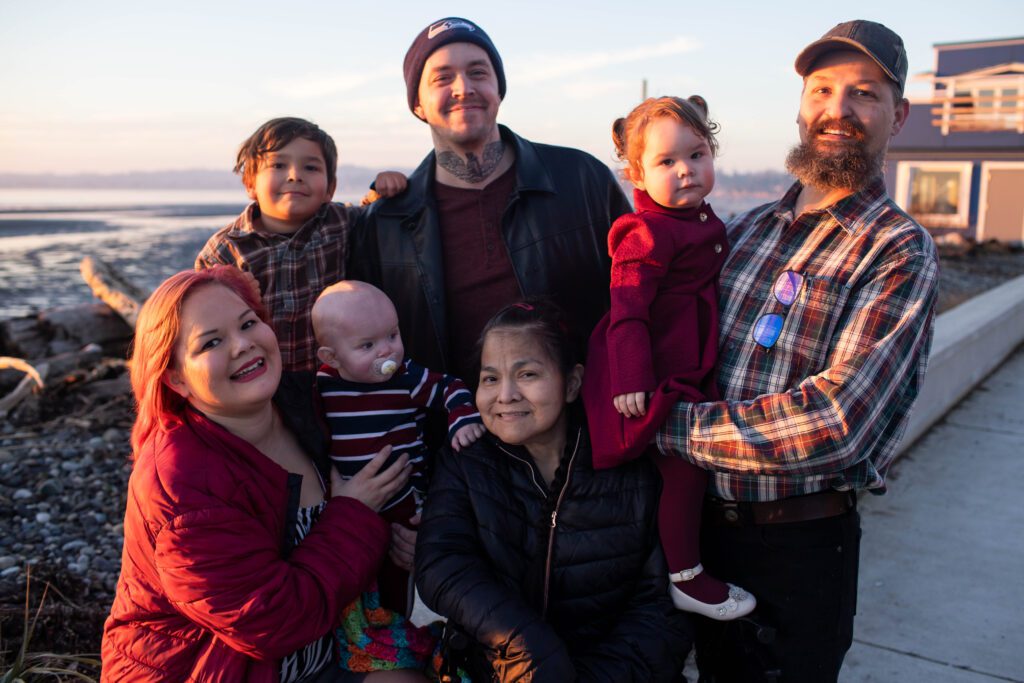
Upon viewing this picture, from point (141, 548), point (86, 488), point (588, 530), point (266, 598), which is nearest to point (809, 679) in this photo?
point (588, 530)

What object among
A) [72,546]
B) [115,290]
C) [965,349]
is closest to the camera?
[72,546]

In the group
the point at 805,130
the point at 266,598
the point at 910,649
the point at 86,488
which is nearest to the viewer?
the point at 266,598

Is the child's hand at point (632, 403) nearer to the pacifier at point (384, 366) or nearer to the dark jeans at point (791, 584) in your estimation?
the dark jeans at point (791, 584)

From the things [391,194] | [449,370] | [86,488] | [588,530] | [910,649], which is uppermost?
[391,194]

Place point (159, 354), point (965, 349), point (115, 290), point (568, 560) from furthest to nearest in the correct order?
point (115, 290) → point (965, 349) → point (568, 560) → point (159, 354)

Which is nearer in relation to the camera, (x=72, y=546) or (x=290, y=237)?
(x=290, y=237)

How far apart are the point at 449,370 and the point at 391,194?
2.49ft

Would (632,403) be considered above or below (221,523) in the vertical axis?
above

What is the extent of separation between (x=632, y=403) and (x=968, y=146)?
29.6m

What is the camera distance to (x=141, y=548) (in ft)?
7.00

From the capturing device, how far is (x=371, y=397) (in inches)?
107

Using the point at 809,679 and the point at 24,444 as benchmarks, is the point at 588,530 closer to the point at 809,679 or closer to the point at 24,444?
the point at 809,679

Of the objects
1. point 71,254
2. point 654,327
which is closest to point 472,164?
point 654,327

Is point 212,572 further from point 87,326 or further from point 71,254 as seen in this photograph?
point 71,254
